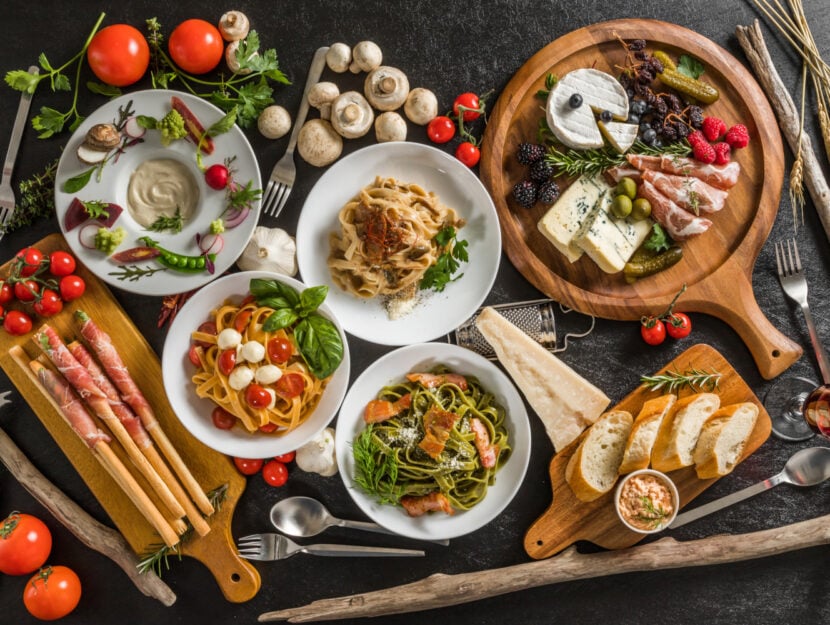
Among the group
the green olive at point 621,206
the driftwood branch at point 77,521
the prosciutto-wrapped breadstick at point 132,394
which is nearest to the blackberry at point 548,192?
the green olive at point 621,206

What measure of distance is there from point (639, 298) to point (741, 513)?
1703 mm

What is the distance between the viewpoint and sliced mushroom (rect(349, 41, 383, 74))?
14.7ft

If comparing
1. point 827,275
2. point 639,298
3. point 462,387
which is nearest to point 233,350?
point 462,387

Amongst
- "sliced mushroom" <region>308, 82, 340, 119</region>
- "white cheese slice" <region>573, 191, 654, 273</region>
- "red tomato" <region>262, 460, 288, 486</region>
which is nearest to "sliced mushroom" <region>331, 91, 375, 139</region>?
"sliced mushroom" <region>308, 82, 340, 119</region>

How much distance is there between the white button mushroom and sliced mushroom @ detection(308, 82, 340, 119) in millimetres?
202

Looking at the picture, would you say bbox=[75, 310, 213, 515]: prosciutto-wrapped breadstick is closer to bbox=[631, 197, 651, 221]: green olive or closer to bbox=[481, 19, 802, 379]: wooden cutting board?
bbox=[481, 19, 802, 379]: wooden cutting board

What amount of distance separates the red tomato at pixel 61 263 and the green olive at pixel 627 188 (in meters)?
3.59

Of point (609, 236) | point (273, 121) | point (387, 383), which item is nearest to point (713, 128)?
point (609, 236)

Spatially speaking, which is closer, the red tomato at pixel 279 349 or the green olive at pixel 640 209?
the red tomato at pixel 279 349

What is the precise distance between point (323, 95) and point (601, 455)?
3.00 meters

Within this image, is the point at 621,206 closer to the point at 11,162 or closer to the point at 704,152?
the point at 704,152

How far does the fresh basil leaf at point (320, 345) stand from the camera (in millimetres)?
4074

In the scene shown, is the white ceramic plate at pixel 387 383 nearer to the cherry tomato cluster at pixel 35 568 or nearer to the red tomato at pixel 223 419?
the red tomato at pixel 223 419

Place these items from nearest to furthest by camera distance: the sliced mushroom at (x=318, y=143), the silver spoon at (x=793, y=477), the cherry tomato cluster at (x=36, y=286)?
the cherry tomato cluster at (x=36, y=286) → the sliced mushroom at (x=318, y=143) → the silver spoon at (x=793, y=477)
